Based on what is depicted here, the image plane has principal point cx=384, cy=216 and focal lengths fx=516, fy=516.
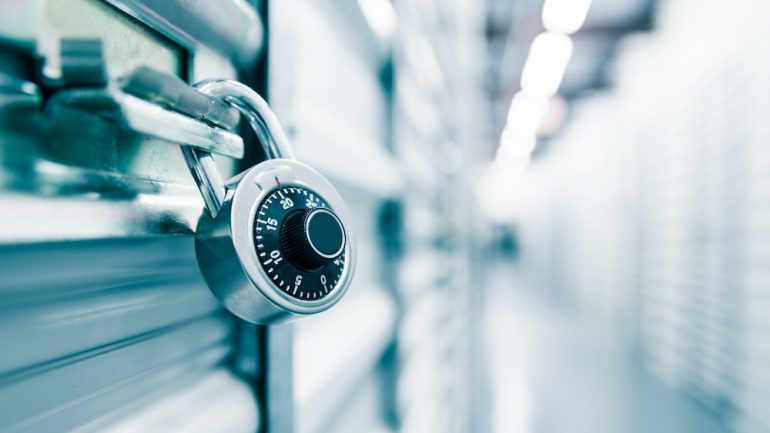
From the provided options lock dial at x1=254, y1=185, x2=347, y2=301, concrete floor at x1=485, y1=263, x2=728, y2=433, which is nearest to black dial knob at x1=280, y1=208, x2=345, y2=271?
lock dial at x1=254, y1=185, x2=347, y2=301

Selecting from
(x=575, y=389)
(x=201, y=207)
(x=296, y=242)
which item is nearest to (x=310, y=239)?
(x=296, y=242)

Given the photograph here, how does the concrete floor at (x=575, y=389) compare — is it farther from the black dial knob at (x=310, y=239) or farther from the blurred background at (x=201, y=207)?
the black dial knob at (x=310, y=239)

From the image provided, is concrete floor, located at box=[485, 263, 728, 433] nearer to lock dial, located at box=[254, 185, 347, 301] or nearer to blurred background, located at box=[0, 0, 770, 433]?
blurred background, located at box=[0, 0, 770, 433]

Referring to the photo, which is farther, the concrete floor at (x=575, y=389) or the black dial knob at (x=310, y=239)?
the concrete floor at (x=575, y=389)

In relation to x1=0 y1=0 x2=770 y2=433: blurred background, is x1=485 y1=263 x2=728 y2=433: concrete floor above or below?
below

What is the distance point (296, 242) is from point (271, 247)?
0.06 feet

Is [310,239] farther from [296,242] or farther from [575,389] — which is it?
[575,389]

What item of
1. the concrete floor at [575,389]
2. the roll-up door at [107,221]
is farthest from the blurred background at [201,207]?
the concrete floor at [575,389]

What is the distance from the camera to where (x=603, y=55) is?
7.79 metres

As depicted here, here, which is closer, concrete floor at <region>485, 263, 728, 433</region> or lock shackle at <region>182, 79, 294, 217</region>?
lock shackle at <region>182, 79, 294, 217</region>

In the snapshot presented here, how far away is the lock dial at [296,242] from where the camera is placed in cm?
38

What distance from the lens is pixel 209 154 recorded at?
0.40m

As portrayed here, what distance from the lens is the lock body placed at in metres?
0.36

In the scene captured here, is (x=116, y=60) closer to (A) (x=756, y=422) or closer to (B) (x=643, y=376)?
(A) (x=756, y=422)
